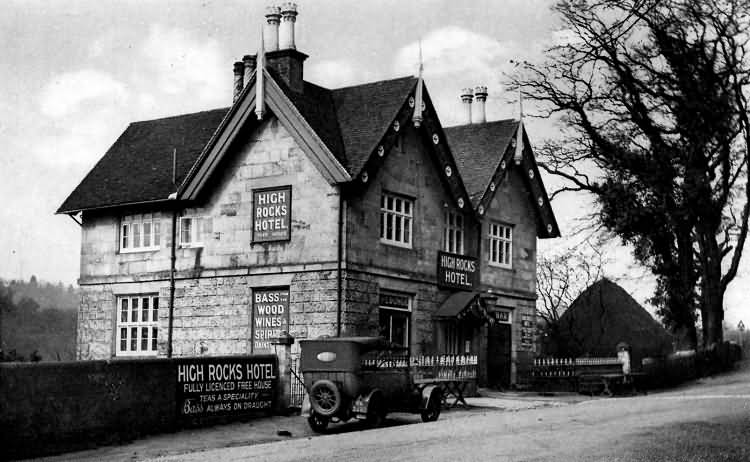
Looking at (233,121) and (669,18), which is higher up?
(669,18)

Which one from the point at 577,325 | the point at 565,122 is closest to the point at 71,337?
the point at 577,325

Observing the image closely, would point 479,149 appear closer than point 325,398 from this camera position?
No

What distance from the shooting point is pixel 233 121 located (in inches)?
1147

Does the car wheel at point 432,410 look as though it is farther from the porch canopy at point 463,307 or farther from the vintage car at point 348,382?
the porch canopy at point 463,307

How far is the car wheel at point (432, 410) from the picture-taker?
844 inches

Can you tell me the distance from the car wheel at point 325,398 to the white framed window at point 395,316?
8.94 metres

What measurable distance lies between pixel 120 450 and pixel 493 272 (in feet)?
61.0

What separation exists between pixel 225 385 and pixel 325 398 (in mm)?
3370

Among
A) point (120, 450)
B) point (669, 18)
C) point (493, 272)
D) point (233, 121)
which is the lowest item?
point (120, 450)

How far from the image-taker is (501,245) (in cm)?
3566

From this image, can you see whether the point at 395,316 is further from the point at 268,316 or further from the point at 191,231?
the point at 191,231

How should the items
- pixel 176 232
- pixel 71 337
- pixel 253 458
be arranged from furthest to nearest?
pixel 71 337, pixel 176 232, pixel 253 458

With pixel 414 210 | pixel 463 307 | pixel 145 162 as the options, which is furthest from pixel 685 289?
pixel 145 162

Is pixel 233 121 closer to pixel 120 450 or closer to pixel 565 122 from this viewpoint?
pixel 120 450
